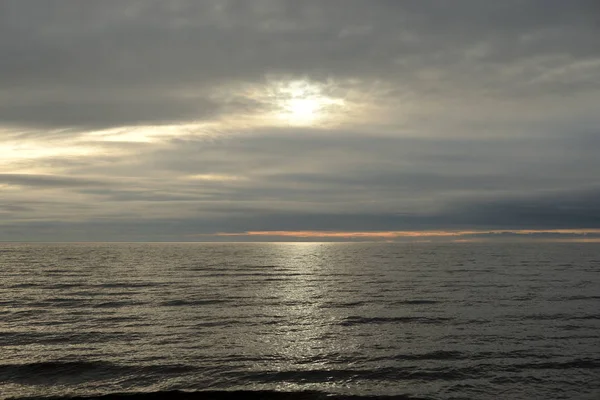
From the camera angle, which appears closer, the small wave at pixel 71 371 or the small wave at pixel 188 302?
the small wave at pixel 71 371

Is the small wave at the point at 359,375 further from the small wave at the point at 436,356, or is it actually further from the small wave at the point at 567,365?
the small wave at the point at 567,365

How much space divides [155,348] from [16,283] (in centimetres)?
4387

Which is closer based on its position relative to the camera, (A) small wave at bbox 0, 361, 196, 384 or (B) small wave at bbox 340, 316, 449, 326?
(A) small wave at bbox 0, 361, 196, 384

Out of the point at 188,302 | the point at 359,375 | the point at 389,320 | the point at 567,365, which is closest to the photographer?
the point at 359,375

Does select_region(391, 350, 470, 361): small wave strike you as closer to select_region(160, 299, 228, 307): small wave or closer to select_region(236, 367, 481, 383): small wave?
select_region(236, 367, 481, 383): small wave

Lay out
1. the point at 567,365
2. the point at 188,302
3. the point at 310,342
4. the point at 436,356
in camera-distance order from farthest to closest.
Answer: the point at 188,302 < the point at 310,342 < the point at 436,356 < the point at 567,365

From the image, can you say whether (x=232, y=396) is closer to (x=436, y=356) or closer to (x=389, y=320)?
(x=436, y=356)

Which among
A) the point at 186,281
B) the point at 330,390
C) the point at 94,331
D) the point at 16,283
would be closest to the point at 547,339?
the point at 330,390

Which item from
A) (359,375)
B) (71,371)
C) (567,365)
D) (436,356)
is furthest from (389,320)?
(71,371)

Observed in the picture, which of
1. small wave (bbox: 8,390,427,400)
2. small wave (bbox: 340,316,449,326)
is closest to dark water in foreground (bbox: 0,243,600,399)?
small wave (bbox: 340,316,449,326)

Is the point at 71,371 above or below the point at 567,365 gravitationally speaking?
above

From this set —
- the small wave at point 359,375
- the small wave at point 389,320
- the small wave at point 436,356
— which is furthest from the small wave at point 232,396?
A: the small wave at point 389,320

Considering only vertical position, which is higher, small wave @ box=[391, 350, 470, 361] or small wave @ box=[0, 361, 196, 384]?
small wave @ box=[0, 361, 196, 384]

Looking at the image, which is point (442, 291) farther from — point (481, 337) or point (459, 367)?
point (459, 367)
